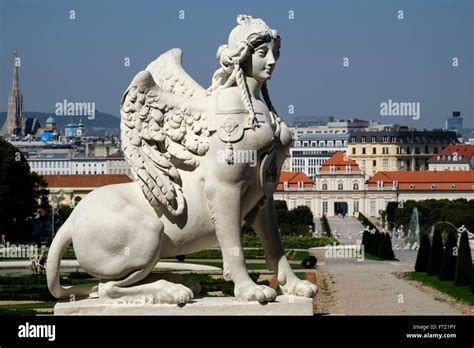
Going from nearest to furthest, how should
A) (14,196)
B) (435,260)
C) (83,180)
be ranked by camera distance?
1. (435,260)
2. (14,196)
3. (83,180)

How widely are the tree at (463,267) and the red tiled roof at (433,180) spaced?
218ft

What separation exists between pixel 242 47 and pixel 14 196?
3730cm

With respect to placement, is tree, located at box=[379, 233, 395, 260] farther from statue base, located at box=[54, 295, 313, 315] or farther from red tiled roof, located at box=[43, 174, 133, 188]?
red tiled roof, located at box=[43, 174, 133, 188]

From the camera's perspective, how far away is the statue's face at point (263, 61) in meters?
10.2

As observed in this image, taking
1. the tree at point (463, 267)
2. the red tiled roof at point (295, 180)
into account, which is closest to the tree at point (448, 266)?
the tree at point (463, 267)

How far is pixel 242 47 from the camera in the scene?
1010cm

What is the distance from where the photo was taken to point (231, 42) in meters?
10.2

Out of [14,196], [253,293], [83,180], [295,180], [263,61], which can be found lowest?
[253,293]

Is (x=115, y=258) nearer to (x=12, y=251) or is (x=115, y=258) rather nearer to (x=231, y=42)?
(x=231, y=42)

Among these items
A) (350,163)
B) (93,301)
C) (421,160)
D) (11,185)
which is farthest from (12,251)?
(421,160)

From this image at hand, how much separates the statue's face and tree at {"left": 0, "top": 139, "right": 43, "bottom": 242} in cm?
3491

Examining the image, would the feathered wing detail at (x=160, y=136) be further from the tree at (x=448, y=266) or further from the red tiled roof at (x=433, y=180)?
the red tiled roof at (x=433, y=180)
